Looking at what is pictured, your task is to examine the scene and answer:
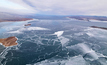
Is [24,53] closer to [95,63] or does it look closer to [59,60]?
[59,60]

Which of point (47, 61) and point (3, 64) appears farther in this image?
point (47, 61)

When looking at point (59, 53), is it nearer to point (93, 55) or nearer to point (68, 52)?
point (68, 52)

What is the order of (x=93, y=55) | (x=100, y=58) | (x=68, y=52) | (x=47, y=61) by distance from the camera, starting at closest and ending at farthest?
(x=47, y=61)
(x=100, y=58)
(x=93, y=55)
(x=68, y=52)

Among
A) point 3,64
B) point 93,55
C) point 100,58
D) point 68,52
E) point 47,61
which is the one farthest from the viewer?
point 68,52

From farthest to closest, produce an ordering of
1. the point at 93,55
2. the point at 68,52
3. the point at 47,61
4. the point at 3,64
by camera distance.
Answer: the point at 68,52 < the point at 93,55 < the point at 47,61 < the point at 3,64

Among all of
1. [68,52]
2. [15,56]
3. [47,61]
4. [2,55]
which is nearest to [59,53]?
[68,52]

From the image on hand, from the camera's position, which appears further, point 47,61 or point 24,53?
point 24,53

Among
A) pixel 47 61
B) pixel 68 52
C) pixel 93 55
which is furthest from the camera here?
pixel 68 52

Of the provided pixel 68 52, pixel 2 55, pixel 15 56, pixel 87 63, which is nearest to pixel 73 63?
pixel 87 63
